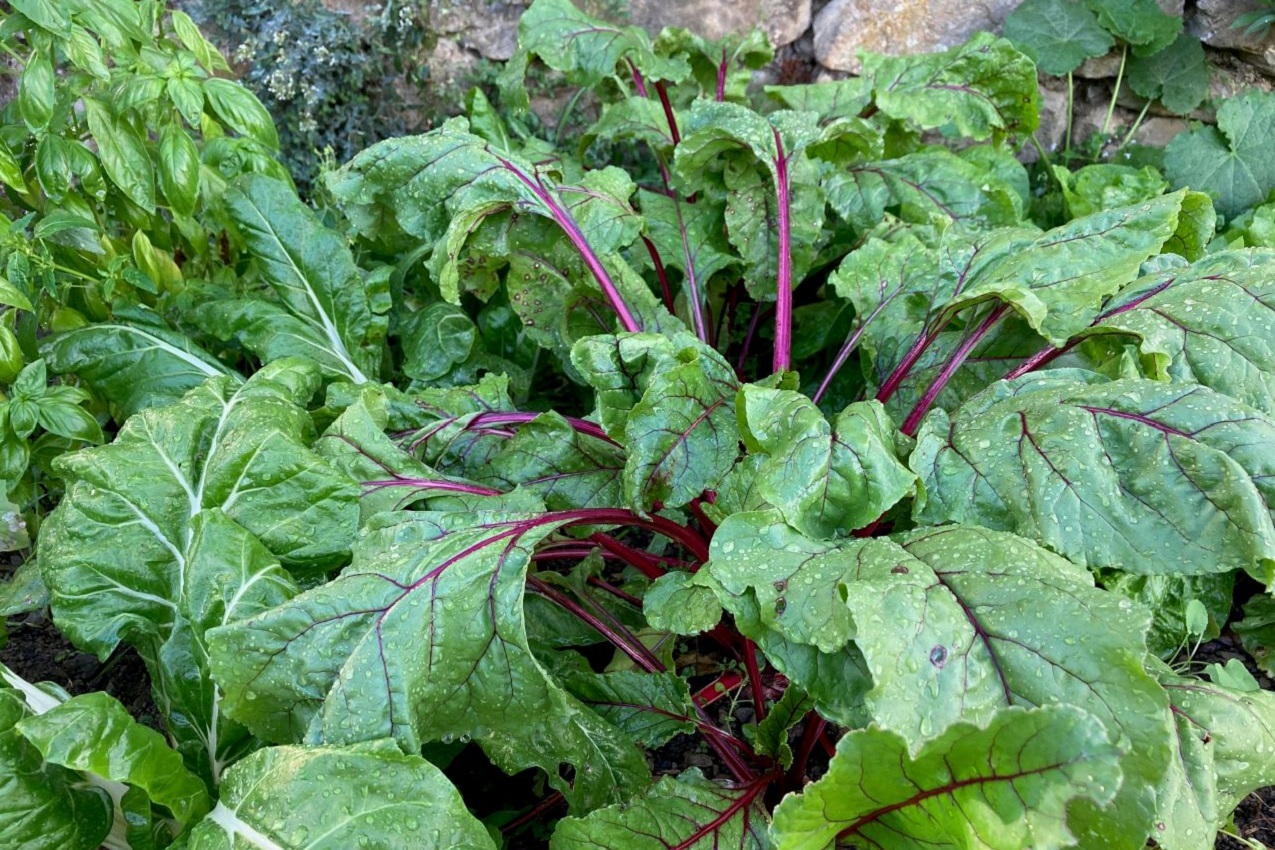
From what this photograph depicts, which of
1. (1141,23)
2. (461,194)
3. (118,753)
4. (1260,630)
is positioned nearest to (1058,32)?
(1141,23)

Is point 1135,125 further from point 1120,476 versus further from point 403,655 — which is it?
point 403,655

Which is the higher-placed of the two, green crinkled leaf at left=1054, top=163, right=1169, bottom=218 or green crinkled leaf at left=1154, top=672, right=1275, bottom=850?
green crinkled leaf at left=1054, top=163, right=1169, bottom=218

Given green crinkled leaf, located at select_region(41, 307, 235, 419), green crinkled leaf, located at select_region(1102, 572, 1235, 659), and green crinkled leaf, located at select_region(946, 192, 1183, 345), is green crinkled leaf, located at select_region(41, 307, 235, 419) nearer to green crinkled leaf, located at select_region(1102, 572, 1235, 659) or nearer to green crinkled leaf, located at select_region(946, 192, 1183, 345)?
green crinkled leaf, located at select_region(946, 192, 1183, 345)

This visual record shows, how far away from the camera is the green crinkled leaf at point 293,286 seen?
231 cm

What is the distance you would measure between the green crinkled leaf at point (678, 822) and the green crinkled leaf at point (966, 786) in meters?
0.34

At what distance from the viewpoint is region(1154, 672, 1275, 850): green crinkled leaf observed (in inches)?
54.0

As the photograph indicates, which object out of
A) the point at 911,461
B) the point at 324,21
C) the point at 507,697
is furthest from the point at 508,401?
the point at 324,21

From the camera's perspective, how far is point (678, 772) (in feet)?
6.59

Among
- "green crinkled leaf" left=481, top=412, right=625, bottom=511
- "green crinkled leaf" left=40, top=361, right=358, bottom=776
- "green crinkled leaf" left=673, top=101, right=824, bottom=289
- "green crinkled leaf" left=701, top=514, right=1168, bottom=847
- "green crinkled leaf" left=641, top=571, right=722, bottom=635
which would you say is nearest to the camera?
"green crinkled leaf" left=701, top=514, right=1168, bottom=847

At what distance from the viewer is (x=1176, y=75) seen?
126 inches

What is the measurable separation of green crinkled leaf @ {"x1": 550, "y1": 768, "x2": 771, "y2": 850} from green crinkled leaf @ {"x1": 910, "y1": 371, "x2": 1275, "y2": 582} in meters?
0.62

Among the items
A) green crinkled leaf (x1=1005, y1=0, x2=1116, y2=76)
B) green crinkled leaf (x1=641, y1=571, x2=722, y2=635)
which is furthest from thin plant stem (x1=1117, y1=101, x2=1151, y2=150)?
green crinkled leaf (x1=641, y1=571, x2=722, y2=635)

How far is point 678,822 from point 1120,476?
3.07 feet

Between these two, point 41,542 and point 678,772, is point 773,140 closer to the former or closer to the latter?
point 678,772
